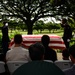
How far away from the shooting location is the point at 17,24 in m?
43.1

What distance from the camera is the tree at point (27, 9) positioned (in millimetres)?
38719

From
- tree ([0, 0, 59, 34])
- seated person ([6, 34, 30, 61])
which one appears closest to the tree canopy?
tree ([0, 0, 59, 34])

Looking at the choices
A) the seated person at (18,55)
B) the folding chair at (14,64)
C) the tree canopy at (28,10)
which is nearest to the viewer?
the folding chair at (14,64)

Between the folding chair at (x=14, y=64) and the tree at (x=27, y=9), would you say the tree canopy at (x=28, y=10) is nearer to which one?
the tree at (x=27, y=9)

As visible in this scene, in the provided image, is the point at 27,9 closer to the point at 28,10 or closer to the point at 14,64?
the point at 28,10

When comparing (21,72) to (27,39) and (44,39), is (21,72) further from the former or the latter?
(27,39)

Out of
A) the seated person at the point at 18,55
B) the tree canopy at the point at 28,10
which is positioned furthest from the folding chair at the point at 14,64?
the tree canopy at the point at 28,10

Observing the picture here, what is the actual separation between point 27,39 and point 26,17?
95.5 ft

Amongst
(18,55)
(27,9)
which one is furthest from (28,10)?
(18,55)

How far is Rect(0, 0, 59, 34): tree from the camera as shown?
127 feet

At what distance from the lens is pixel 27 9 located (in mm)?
40406

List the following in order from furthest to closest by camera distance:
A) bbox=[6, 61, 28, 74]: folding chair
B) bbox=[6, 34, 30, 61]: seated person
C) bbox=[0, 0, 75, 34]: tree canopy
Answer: bbox=[0, 0, 75, 34]: tree canopy
bbox=[6, 34, 30, 61]: seated person
bbox=[6, 61, 28, 74]: folding chair

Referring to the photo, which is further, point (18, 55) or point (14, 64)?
point (18, 55)

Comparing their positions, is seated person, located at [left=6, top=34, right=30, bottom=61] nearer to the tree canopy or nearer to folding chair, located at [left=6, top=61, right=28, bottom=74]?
folding chair, located at [left=6, top=61, right=28, bottom=74]
